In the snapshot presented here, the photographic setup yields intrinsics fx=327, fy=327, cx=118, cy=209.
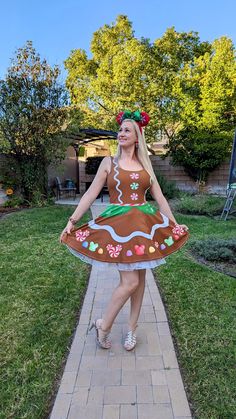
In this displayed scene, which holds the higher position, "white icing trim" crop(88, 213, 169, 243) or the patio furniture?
"white icing trim" crop(88, 213, 169, 243)

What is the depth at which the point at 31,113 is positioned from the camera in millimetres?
9172

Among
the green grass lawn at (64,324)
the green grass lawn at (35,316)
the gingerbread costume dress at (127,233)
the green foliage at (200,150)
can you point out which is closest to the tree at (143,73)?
the green foliage at (200,150)

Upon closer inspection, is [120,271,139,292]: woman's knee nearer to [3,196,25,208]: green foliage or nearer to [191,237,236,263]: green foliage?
[191,237,236,263]: green foliage

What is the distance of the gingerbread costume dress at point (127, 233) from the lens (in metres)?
2.08

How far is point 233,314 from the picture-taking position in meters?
2.93

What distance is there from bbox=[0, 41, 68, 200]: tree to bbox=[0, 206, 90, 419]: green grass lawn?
4.43 meters

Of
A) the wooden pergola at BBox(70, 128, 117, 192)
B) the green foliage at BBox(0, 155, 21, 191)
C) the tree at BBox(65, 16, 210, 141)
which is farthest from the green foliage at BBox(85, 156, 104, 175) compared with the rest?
the green foliage at BBox(0, 155, 21, 191)

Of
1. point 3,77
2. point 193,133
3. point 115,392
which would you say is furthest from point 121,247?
point 193,133

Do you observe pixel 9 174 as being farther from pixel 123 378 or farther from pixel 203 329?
pixel 123 378

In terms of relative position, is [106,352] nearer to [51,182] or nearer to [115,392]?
[115,392]

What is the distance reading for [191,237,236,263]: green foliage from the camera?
14.5ft

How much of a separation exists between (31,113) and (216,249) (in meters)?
6.80

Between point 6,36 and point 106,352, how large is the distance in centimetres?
1005

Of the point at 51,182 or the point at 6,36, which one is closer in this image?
the point at 6,36
